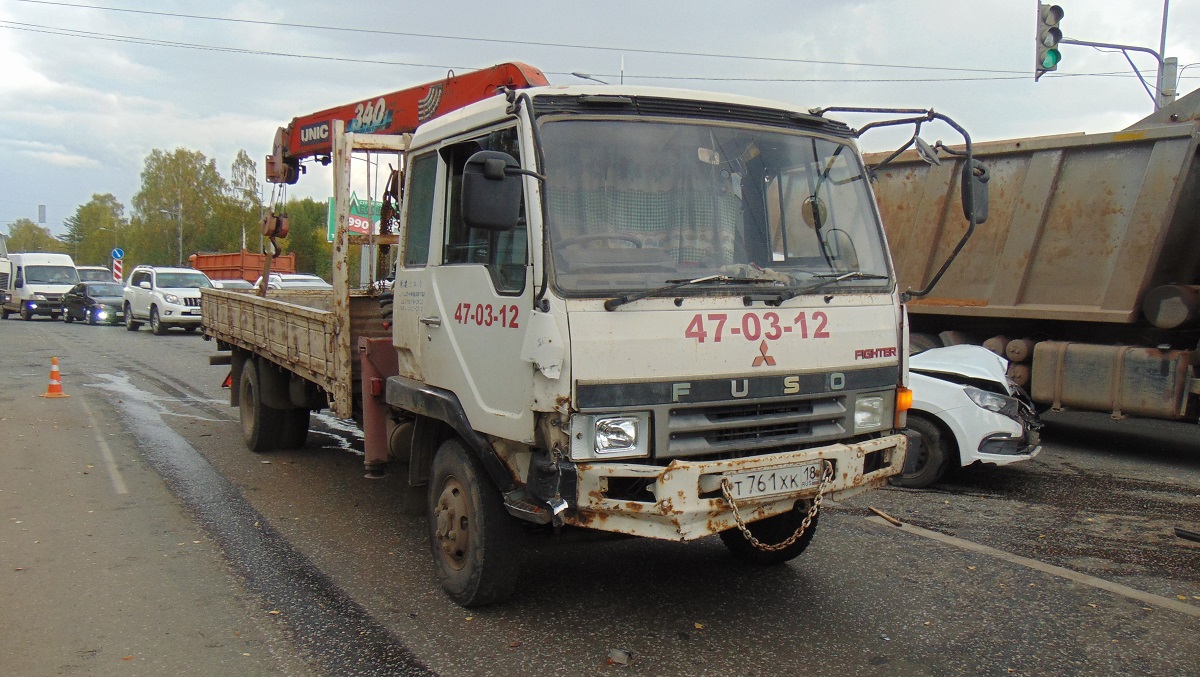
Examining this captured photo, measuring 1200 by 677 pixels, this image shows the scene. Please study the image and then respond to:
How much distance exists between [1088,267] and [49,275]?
33.8 m

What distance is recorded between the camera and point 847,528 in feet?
19.5

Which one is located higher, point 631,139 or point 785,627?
point 631,139

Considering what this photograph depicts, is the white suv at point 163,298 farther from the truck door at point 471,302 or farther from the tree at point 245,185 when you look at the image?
the tree at point 245,185

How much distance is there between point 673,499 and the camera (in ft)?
12.1

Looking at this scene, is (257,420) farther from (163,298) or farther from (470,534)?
(163,298)

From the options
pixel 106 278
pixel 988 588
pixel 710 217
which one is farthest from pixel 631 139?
pixel 106 278

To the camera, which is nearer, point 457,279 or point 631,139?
point 631,139

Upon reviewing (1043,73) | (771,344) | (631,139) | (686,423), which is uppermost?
(1043,73)

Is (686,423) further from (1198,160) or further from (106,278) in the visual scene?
(106,278)

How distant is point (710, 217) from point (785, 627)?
1880 mm

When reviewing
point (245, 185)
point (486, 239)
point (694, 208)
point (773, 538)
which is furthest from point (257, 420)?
point (245, 185)

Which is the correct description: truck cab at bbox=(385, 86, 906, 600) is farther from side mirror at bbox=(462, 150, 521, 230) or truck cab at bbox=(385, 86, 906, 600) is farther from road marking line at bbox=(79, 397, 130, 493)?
road marking line at bbox=(79, 397, 130, 493)

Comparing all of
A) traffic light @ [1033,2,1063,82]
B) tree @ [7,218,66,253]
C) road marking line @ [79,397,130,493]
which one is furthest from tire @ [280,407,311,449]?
tree @ [7,218,66,253]

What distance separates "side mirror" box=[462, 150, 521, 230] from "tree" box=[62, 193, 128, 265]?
10369 cm
